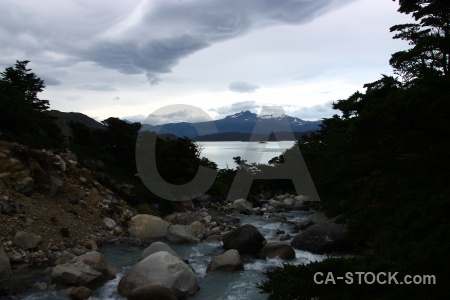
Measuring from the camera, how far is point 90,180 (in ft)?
60.3

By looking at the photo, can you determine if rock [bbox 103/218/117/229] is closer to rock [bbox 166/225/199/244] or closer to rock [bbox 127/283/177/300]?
rock [bbox 166/225/199/244]

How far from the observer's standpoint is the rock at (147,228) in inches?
607

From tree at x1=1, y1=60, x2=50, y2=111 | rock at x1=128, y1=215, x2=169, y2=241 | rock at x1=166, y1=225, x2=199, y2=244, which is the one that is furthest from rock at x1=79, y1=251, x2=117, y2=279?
tree at x1=1, y1=60, x2=50, y2=111

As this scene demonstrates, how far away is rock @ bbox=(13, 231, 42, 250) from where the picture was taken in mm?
11102

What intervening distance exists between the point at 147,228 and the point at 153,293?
7.58 m

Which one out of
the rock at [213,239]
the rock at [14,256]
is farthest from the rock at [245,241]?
the rock at [14,256]

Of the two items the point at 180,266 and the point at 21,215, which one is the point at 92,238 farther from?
the point at 180,266

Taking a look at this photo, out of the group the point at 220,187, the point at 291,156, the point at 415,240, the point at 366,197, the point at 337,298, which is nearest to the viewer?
the point at 337,298

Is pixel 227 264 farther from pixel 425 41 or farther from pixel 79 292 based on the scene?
pixel 425 41

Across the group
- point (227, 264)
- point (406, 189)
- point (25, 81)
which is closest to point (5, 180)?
point (227, 264)

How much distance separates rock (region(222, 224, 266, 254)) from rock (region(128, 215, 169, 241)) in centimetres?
316

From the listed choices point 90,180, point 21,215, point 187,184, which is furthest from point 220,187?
point 21,215

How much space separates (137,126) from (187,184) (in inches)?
298

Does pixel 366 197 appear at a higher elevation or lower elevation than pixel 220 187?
higher
